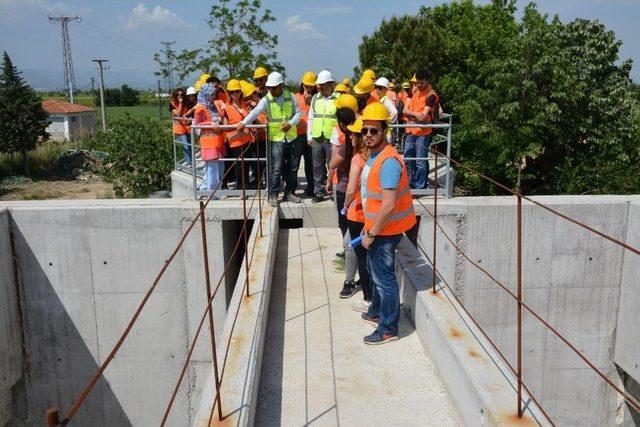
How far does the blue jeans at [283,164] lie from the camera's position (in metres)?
8.29

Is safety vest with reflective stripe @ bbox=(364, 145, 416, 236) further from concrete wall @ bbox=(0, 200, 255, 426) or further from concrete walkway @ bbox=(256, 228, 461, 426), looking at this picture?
concrete wall @ bbox=(0, 200, 255, 426)

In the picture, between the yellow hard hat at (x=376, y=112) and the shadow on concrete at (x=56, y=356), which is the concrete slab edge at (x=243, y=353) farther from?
the shadow on concrete at (x=56, y=356)

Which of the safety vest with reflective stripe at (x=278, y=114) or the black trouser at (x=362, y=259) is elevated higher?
the safety vest with reflective stripe at (x=278, y=114)

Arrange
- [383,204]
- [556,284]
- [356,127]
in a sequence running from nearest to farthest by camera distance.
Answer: [383,204] < [356,127] < [556,284]

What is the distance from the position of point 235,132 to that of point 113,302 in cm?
305

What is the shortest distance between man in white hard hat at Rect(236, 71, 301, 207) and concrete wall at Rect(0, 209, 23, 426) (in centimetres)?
359

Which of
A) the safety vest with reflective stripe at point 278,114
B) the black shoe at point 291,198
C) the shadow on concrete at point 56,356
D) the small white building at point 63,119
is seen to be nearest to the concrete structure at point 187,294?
the shadow on concrete at point 56,356

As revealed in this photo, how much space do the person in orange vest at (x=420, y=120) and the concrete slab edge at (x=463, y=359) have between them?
126 inches

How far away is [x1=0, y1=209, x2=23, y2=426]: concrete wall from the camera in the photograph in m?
8.11

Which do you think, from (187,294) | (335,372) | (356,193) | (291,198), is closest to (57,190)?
(187,294)

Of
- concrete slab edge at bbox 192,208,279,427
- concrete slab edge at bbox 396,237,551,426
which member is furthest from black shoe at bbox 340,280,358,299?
concrete slab edge at bbox 192,208,279,427

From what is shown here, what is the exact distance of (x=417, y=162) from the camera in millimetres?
8898

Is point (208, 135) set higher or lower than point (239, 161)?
higher

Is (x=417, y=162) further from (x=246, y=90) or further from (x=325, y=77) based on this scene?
(x=246, y=90)
